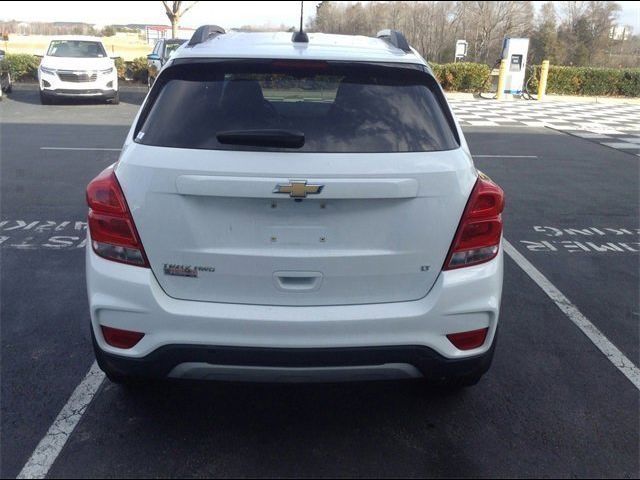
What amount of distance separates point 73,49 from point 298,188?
18.7 metres

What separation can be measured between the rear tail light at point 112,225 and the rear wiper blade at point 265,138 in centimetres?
50

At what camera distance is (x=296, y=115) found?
9.46ft

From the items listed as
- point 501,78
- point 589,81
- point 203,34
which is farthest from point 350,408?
point 589,81

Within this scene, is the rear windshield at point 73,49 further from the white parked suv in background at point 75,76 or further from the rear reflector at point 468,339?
the rear reflector at point 468,339

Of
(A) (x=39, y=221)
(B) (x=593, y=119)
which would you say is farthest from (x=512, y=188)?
(B) (x=593, y=119)

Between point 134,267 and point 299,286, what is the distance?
686 mm

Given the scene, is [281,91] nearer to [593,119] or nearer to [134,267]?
[134,267]

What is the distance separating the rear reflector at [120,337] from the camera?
107 inches

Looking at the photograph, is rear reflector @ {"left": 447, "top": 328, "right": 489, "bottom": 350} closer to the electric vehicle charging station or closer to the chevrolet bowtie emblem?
the chevrolet bowtie emblem

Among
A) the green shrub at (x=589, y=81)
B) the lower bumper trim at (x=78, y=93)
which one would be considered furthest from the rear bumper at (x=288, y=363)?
the green shrub at (x=589, y=81)

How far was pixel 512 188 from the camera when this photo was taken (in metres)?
8.85

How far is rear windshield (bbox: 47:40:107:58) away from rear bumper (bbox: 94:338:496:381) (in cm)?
1814

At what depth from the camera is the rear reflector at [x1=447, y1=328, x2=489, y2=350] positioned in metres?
2.78

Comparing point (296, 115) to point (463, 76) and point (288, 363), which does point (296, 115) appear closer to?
point (288, 363)
